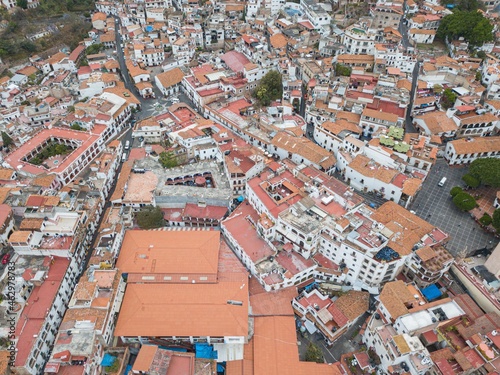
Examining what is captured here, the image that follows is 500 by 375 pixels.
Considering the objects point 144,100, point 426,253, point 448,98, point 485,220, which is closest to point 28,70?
point 144,100

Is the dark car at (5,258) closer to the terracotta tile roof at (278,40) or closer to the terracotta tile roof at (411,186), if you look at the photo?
the terracotta tile roof at (411,186)

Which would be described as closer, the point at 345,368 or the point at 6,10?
the point at 345,368

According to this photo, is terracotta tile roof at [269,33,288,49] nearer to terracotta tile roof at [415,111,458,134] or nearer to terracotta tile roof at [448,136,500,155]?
terracotta tile roof at [415,111,458,134]

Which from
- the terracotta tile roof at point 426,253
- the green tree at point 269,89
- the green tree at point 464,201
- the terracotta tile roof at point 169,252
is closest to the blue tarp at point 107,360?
the terracotta tile roof at point 169,252

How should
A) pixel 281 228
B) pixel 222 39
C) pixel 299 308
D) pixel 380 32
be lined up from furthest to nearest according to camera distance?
pixel 222 39, pixel 380 32, pixel 281 228, pixel 299 308

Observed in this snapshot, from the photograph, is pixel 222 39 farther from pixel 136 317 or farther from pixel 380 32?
pixel 136 317

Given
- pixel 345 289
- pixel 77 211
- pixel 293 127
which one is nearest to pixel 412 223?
pixel 345 289

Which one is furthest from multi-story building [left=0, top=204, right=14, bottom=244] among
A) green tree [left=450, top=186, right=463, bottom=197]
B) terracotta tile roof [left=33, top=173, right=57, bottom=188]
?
green tree [left=450, top=186, right=463, bottom=197]
